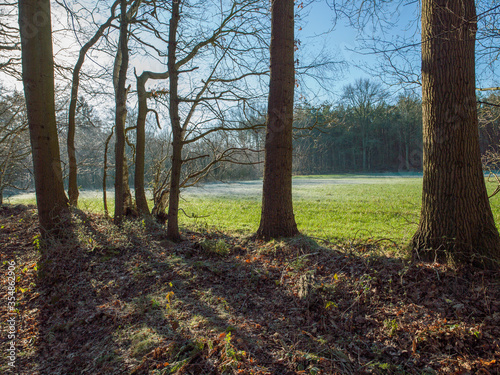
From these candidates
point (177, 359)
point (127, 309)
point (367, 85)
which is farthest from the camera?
point (367, 85)

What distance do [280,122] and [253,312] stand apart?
3255 mm

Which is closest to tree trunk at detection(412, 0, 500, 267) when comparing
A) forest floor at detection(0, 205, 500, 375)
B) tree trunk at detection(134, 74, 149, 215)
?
forest floor at detection(0, 205, 500, 375)

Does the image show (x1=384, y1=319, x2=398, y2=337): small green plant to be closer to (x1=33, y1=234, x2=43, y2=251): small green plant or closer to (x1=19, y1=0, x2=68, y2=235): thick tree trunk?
(x1=33, y1=234, x2=43, y2=251): small green plant

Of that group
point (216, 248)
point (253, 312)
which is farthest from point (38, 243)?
point (253, 312)

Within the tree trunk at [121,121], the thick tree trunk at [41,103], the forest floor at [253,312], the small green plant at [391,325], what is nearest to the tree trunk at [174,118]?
the forest floor at [253,312]

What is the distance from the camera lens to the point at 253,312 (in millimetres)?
3439

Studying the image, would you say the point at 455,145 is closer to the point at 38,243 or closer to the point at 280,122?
the point at 280,122

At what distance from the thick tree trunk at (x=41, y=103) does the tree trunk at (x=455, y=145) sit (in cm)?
659

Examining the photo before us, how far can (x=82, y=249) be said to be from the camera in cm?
545

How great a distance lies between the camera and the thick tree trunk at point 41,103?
557cm

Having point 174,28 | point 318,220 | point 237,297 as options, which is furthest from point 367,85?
point 237,297

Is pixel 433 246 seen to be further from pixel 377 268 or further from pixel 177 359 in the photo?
pixel 177 359

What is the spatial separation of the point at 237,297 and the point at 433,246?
2636 mm

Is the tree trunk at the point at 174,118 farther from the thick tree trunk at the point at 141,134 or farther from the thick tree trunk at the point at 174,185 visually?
the thick tree trunk at the point at 141,134
